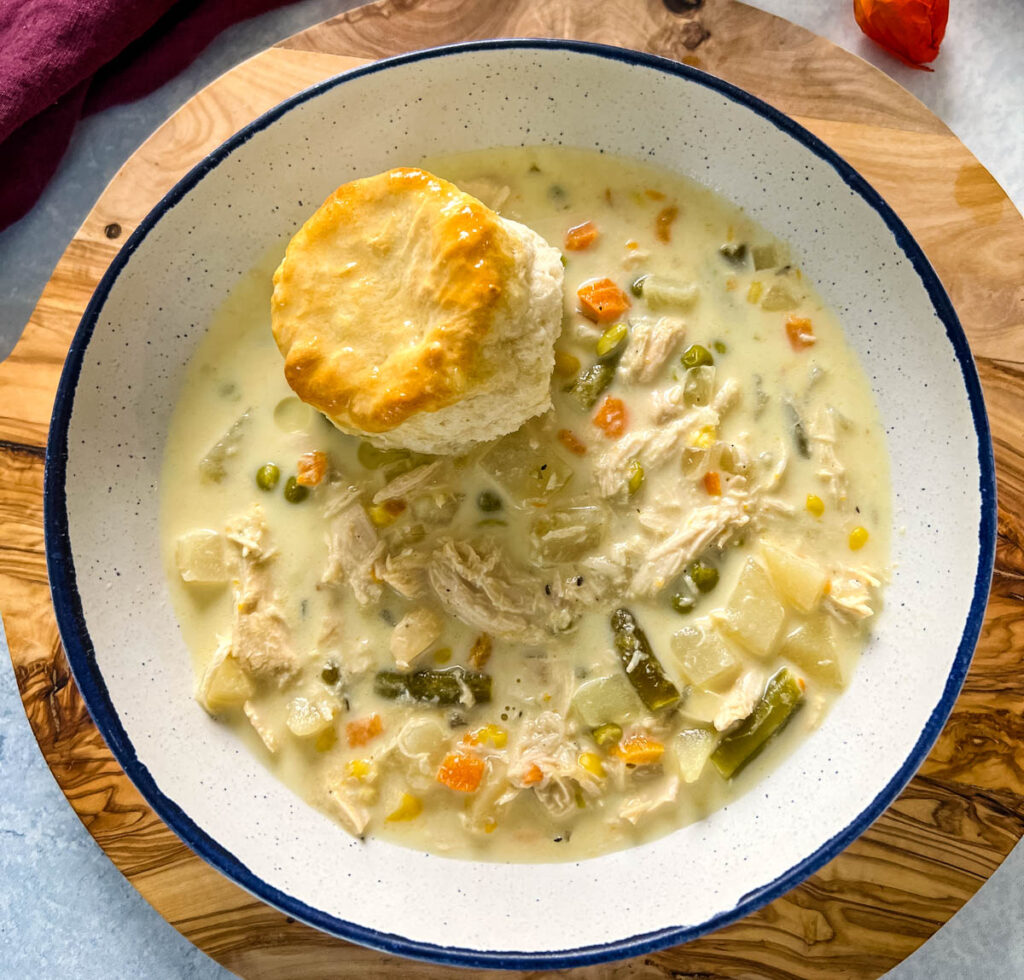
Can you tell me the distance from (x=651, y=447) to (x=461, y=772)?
1532mm

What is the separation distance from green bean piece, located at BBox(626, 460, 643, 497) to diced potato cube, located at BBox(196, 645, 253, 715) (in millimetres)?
1775

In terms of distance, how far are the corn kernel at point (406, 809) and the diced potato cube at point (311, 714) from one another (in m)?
0.43

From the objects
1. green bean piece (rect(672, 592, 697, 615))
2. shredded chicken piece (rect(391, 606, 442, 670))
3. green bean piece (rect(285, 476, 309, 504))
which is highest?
green bean piece (rect(672, 592, 697, 615))

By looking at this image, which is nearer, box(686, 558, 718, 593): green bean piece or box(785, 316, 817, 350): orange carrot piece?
box(686, 558, 718, 593): green bean piece

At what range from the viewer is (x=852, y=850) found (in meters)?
Result: 3.99

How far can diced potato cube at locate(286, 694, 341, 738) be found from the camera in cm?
411

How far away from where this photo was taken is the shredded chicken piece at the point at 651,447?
161 inches

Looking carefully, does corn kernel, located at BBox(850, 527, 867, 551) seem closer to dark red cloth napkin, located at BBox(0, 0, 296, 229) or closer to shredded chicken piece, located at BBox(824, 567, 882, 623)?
shredded chicken piece, located at BBox(824, 567, 882, 623)

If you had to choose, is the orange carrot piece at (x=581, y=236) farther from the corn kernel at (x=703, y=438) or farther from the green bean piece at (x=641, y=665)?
the green bean piece at (x=641, y=665)

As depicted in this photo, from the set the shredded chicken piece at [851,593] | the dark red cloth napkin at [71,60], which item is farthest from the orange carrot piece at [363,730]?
the dark red cloth napkin at [71,60]

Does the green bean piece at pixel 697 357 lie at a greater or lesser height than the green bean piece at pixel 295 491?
greater

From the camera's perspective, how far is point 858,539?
13.5ft

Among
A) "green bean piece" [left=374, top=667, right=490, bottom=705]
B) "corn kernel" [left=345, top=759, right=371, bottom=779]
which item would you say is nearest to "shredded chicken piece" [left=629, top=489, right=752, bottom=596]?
"green bean piece" [left=374, top=667, right=490, bottom=705]

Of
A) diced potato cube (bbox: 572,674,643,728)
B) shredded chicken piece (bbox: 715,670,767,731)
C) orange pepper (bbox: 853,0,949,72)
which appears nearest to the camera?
shredded chicken piece (bbox: 715,670,767,731)
